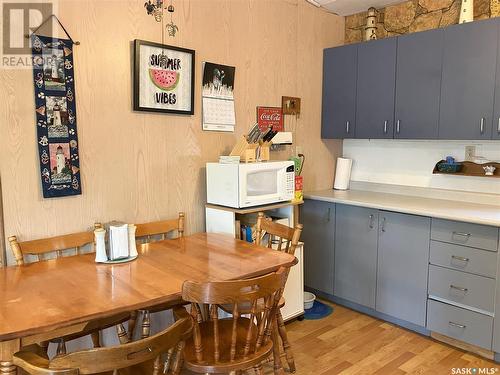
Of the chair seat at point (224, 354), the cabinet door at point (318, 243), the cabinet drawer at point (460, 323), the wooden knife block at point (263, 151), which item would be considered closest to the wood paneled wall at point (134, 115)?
the wooden knife block at point (263, 151)

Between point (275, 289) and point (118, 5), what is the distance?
180cm

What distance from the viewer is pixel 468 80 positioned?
2.75 metres

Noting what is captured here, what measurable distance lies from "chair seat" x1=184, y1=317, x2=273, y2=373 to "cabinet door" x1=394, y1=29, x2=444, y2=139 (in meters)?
1.99

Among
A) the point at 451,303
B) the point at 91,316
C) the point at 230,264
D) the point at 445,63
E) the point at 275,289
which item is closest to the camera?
the point at 91,316

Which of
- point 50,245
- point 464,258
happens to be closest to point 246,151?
point 50,245

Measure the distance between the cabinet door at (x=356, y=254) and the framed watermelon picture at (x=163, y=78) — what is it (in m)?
1.44

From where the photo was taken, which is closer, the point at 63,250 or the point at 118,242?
the point at 118,242

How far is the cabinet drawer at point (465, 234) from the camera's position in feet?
7.89

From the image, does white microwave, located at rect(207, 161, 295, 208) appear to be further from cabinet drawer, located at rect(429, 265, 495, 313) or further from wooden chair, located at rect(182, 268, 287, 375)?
cabinet drawer, located at rect(429, 265, 495, 313)

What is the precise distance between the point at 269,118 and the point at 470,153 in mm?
1521

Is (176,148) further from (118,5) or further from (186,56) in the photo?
(118,5)

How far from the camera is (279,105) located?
10.8ft

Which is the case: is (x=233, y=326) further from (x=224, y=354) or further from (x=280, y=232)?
(x=280, y=232)

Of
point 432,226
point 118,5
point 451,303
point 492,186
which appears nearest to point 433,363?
point 451,303
